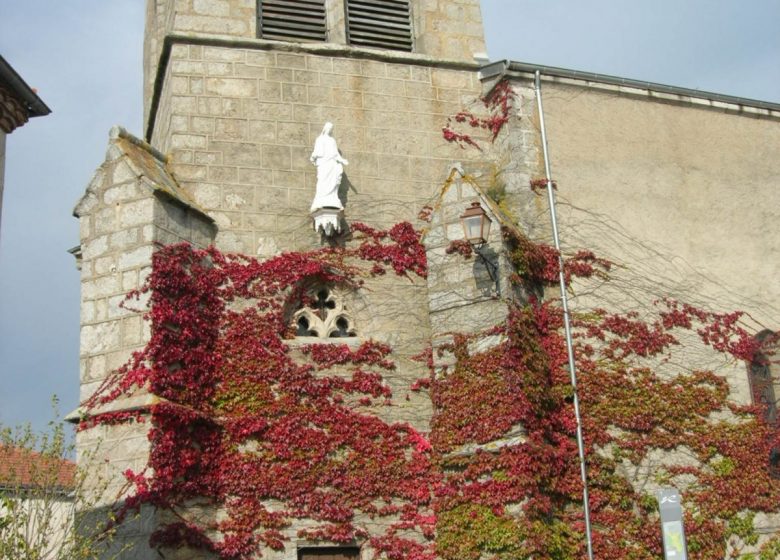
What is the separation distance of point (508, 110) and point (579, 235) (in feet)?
6.20

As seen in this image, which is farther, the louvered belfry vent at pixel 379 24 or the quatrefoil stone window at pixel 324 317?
the louvered belfry vent at pixel 379 24

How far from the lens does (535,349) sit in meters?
13.4

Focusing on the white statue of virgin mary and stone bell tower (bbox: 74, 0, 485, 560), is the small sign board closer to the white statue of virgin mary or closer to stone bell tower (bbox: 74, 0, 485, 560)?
Result: stone bell tower (bbox: 74, 0, 485, 560)

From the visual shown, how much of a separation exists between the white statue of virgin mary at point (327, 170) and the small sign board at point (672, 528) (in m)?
5.60

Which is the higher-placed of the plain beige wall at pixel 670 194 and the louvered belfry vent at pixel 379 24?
the louvered belfry vent at pixel 379 24

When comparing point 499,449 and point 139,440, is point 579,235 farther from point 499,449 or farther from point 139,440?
point 139,440

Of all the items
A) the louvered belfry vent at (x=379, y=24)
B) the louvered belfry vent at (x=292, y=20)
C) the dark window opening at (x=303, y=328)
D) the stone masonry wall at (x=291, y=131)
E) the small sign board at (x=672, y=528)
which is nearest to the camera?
the small sign board at (x=672, y=528)

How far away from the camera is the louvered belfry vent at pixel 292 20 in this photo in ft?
50.6

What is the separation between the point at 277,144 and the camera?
1440cm

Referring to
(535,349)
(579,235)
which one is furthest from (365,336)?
(579,235)

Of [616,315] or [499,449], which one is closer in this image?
[499,449]

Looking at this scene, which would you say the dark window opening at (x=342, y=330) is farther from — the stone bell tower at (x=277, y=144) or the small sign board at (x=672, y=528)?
the small sign board at (x=672, y=528)

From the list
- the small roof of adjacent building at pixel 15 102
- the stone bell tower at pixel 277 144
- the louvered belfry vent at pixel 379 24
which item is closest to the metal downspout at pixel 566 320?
the stone bell tower at pixel 277 144

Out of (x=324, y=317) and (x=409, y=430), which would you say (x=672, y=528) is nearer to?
(x=409, y=430)
